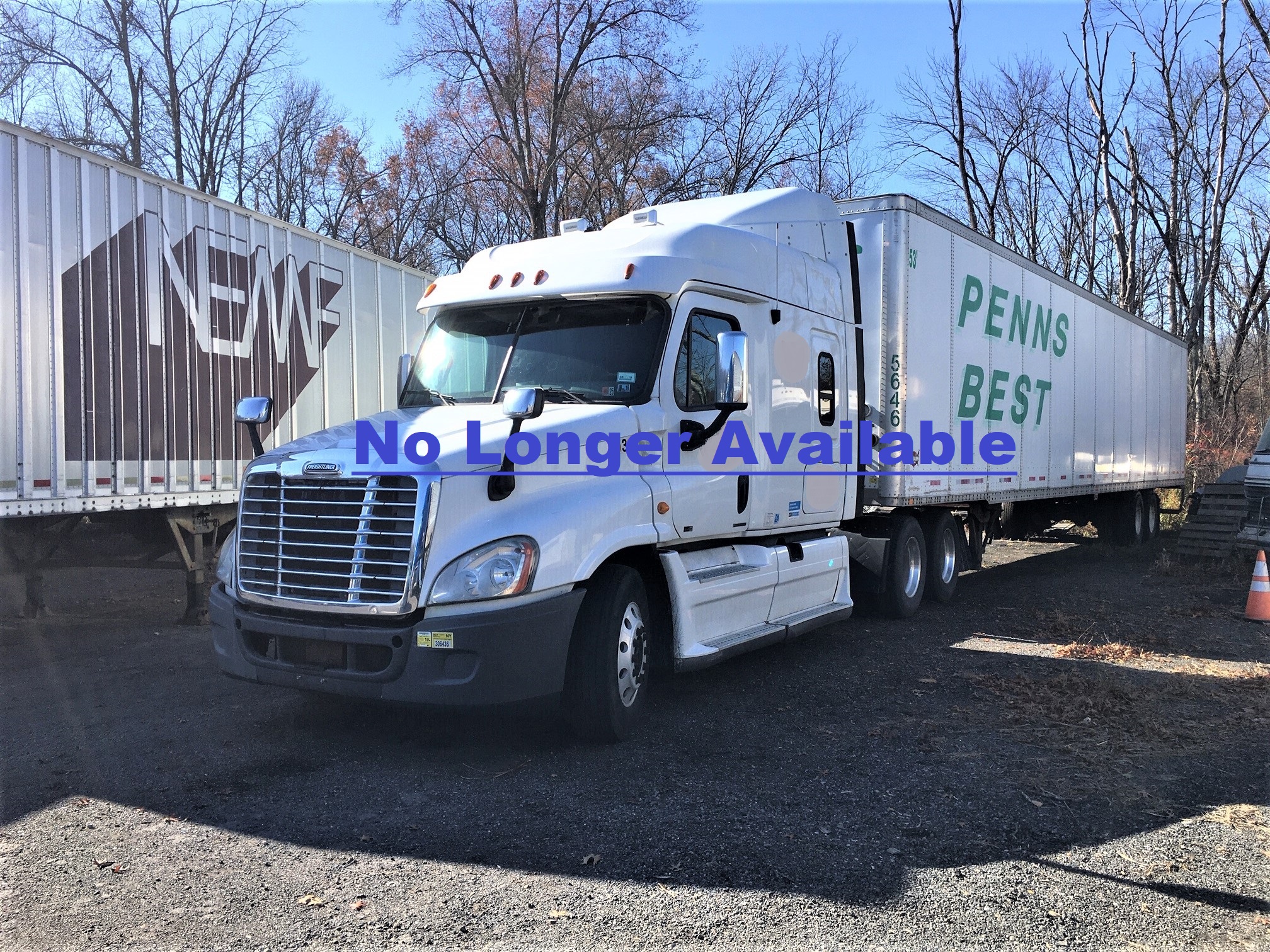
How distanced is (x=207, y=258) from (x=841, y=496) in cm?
606

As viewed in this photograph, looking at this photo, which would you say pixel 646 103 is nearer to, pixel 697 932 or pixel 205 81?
pixel 205 81

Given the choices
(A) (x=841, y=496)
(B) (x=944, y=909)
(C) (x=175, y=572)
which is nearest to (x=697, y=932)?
(B) (x=944, y=909)

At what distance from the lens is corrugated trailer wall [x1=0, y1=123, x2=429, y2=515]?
7027mm

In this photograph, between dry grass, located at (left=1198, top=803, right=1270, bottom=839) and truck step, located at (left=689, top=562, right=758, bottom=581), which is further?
truck step, located at (left=689, top=562, right=758, bottom=581)

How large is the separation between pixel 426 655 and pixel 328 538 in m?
0.84

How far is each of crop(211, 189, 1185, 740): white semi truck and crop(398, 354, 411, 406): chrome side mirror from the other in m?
0.14

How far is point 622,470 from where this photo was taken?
5.54 metres

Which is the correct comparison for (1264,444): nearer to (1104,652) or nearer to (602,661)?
(1104,652)

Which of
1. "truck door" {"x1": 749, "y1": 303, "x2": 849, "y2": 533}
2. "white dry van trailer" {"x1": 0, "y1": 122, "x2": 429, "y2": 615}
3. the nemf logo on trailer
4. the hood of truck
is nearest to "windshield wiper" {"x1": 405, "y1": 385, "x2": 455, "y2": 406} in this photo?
the hood of truck

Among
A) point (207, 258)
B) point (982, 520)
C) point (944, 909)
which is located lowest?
point (944, 909)

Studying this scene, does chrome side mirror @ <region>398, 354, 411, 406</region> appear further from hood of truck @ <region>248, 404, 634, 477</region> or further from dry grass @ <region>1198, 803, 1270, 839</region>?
dry grass @ <region>1198, 803, 1270, 839</region>

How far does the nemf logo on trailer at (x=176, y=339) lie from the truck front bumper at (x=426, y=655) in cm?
348

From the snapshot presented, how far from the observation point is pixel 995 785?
4.90 meters

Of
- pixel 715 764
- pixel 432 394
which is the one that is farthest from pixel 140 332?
pixel 715 764
